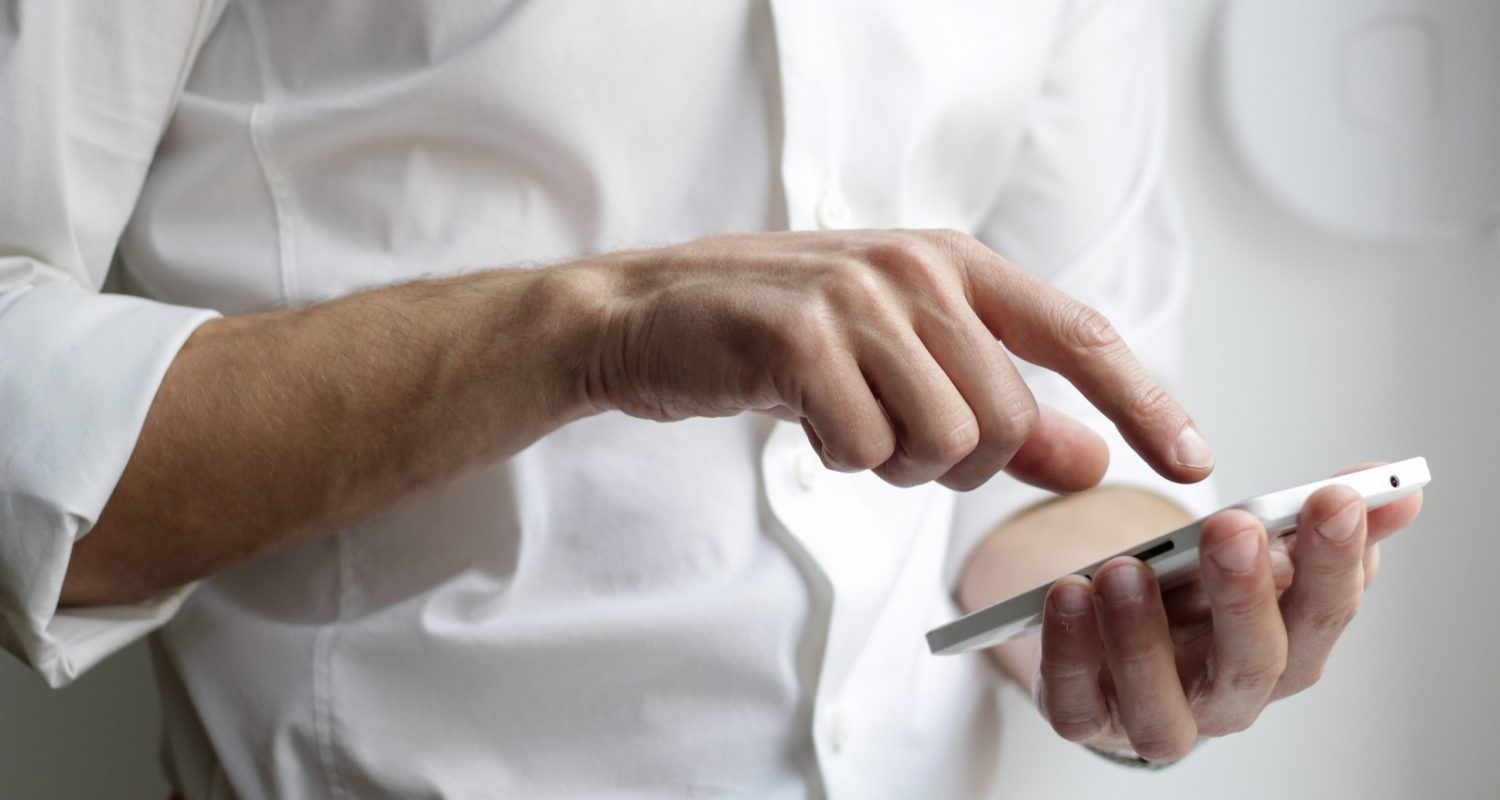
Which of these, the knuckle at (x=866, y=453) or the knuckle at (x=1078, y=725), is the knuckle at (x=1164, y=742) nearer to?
the knuckle at (x=1078, y=725)

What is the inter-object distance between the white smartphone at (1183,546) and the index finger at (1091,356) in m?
0.03

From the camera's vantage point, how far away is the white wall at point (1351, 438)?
3.75 feet

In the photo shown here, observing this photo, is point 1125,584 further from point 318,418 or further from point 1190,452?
point 318,418

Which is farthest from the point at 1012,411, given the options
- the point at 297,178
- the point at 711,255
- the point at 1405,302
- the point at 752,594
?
the point at 1405,302

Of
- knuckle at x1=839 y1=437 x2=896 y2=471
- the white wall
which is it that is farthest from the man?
the white wall

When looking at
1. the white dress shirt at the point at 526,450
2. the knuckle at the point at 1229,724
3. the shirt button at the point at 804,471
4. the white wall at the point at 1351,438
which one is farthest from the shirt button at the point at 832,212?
the white wall at the point at 1351,438

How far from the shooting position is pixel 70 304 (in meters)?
0.55

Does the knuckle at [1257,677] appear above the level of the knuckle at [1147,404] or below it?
below

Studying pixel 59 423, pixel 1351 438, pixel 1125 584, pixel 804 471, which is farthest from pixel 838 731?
pixel 1351 438

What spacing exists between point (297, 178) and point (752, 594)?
1.16ft

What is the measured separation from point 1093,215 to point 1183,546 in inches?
20.4

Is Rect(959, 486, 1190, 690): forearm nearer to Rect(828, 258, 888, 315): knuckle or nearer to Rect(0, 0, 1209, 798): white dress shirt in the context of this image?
Rect(0, 0, 1209, 798): white dress shirt

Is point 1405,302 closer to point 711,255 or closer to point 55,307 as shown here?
point 711,255

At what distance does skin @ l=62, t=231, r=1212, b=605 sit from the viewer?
1.47 feet
